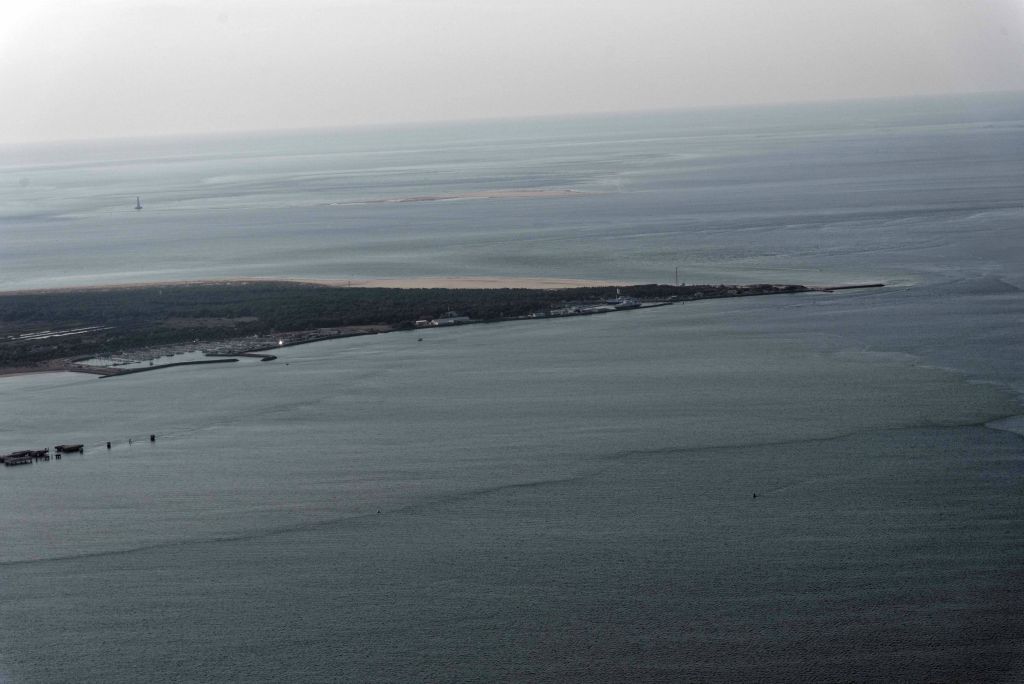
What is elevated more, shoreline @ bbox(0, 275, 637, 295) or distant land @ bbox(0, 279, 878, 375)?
shoreline @ bbox(0, 275, 637, 295)

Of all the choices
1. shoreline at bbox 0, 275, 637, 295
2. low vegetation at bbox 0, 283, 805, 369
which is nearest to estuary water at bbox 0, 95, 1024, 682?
shoreline at bbox 0, 275, 637, 295

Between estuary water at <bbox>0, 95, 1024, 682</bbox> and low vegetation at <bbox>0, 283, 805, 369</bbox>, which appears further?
low vegetation at <bbox>0, 283, 805, 369</bbox>

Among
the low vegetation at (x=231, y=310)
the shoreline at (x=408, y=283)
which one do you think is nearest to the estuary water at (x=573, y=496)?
the shoreline at (x=408, y=283)

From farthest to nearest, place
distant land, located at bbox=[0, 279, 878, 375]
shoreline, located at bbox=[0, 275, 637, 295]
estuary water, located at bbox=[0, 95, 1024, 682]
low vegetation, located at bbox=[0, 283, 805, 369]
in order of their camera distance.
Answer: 1. shoreline, located at bbox=[0, 275, 637, 295]
2. low vegetation, located at bbox=[0, 283, 805, 369]
3. distant land, located at bbox=[0, 279, 878, 375]
4. estuary water, located at bbox=[0, 95, 1024, 682]

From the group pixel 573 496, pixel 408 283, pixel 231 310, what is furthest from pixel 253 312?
pixel 573 496

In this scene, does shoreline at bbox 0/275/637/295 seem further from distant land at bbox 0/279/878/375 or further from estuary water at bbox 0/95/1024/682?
estuary water at bbox 0/95/1024/682

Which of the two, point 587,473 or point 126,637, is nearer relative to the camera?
point 126,637

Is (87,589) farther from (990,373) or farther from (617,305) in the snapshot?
(617,305)

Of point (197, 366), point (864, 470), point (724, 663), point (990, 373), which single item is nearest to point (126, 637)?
point (724, 663)
